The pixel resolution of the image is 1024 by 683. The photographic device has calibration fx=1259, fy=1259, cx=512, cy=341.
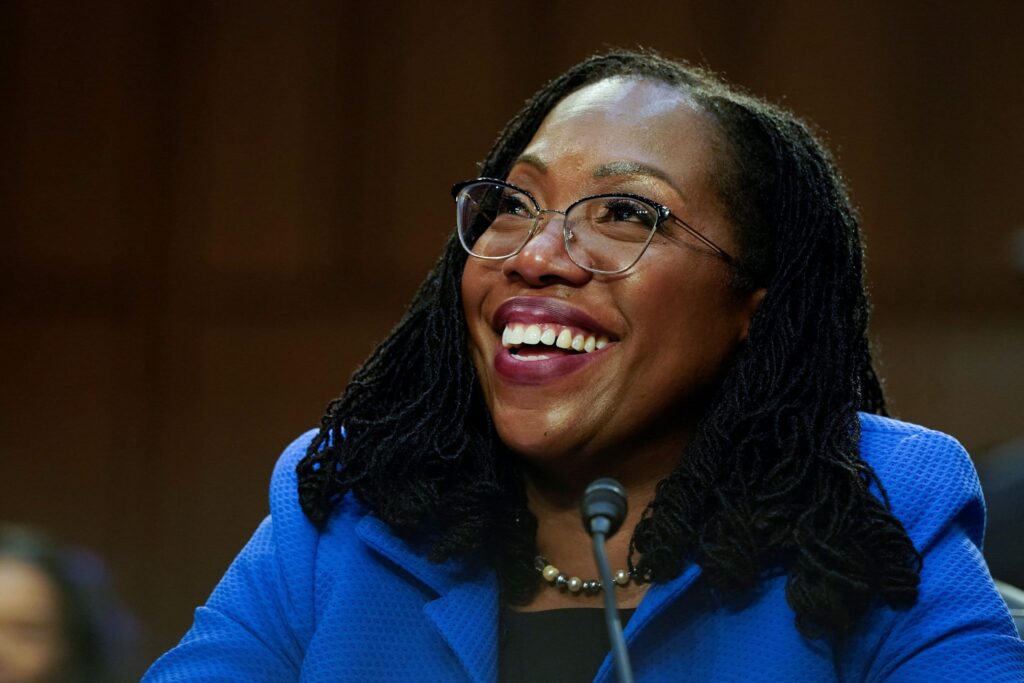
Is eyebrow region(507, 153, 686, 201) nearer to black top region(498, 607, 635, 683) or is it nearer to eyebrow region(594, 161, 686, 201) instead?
eyebrow region(594, 161, 686, 201)

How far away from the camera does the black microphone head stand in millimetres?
1211

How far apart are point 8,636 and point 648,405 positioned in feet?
3.64

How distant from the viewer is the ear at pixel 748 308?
1.74 meters

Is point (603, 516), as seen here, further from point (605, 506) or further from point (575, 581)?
point (575, 581)

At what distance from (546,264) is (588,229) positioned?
9cm

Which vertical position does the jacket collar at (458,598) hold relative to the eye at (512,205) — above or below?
below

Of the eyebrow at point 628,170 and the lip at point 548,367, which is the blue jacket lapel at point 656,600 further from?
A: the eyebrow at point 628,170

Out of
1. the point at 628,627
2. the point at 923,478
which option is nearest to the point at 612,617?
the point at 628,627

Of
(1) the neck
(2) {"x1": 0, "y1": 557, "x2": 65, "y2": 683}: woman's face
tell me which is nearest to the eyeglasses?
(1) the neck

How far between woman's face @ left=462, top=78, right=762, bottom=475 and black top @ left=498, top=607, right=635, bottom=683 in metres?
0.20

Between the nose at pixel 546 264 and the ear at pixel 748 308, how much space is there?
0.84 feet

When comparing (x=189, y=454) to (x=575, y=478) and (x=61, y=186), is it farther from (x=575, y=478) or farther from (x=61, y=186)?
(x=575, y=478)

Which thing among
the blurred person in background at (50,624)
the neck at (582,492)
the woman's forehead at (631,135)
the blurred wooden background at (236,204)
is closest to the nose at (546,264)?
the woman's forehead at (631,135)

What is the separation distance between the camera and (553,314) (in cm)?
160
